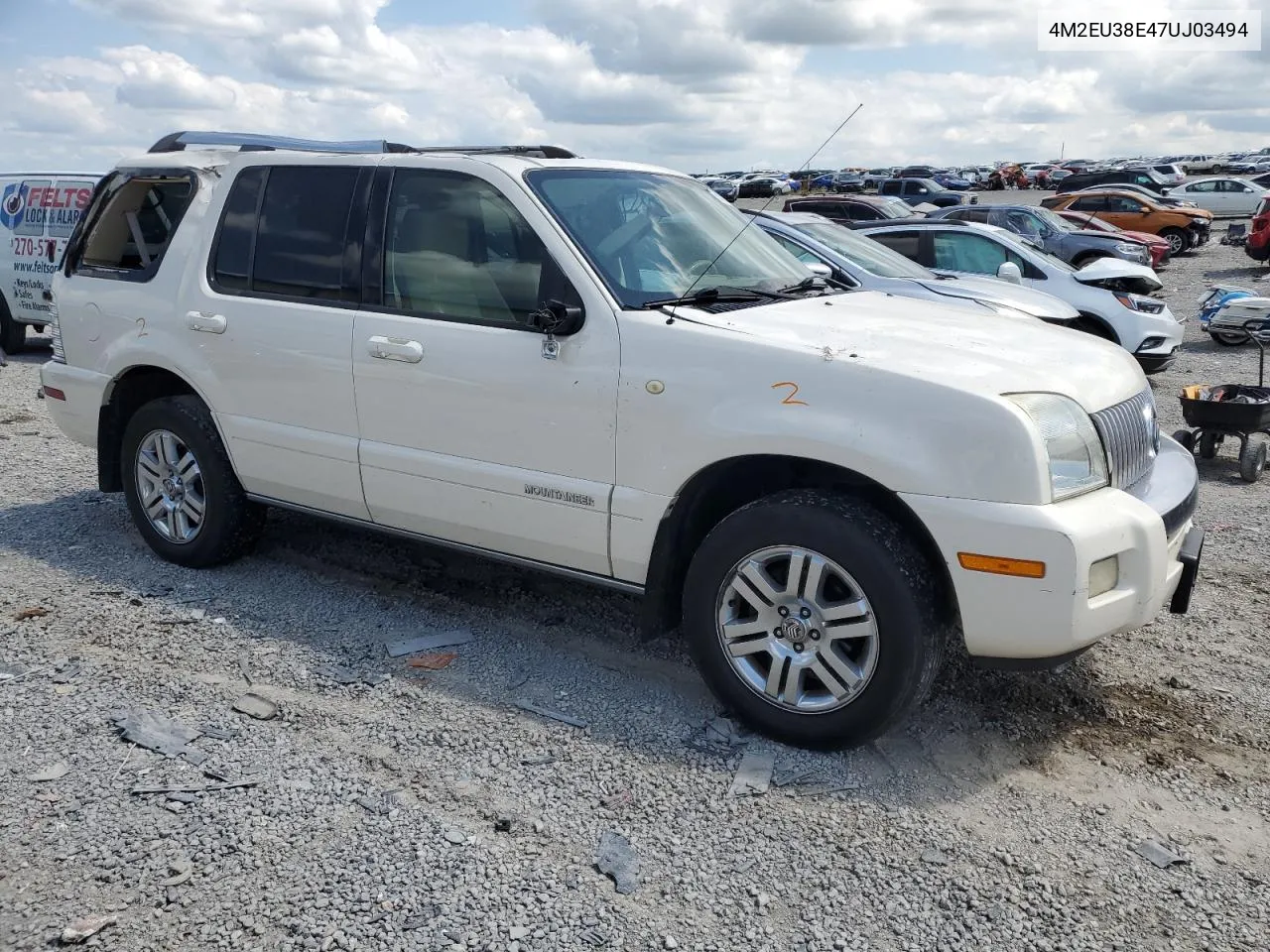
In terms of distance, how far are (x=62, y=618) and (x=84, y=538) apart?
128cm

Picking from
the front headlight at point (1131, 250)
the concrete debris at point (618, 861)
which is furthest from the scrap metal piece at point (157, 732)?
the front headlight at point (1131, 250)

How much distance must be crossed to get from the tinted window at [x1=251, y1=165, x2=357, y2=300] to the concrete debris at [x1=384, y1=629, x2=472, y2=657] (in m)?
1.46

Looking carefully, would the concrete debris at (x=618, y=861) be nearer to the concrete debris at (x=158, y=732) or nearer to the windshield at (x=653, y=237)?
the concrete debris at (x=158, y=732)

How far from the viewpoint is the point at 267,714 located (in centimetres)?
410

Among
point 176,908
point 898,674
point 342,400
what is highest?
point 342,400

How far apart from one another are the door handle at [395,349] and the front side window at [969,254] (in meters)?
9.91

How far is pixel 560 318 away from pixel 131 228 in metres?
2.96

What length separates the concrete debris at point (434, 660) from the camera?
4.55 meters

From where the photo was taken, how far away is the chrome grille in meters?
3.72

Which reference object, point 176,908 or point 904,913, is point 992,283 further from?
point 176,908

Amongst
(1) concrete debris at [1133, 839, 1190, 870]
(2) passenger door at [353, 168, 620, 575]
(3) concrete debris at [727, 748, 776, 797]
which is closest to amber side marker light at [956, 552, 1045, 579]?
(1) concrete debris at [1133, 839, 1190, 870]

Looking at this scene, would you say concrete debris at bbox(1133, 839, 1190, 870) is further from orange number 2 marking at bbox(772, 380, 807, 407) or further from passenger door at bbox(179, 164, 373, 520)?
passenger door at bbox(179, 164, 373, 520)

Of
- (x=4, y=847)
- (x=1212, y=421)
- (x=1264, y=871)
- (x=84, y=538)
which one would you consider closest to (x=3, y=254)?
(x=84, y=538)

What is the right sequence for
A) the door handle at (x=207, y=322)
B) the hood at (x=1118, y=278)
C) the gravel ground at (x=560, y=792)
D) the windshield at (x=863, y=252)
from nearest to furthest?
the gravel ground at (x=560, y=792), the door handle at (x=207, y=322), the windshield at (x=863, y=252), the hood at (x=1118, y=278)
